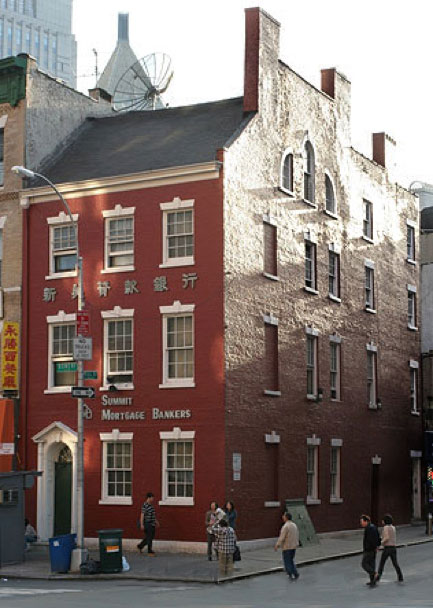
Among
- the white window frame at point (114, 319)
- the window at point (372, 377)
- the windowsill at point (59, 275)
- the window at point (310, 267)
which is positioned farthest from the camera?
the window at point (372, 377)

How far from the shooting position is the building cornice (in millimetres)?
33938

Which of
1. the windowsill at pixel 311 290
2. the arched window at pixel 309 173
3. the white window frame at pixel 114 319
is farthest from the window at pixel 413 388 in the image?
the white window frame at pixel 114 319

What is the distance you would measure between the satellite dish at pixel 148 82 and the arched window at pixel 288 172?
7912 millimetres

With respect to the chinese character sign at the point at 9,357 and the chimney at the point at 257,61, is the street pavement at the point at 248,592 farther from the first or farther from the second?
the chimney at the point at 257,61

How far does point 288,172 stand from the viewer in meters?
38.8

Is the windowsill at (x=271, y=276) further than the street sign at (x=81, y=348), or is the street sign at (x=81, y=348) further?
the windowsill at (x=271, y=276)

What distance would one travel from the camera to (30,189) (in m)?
37.0

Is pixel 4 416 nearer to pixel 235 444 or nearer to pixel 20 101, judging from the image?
pixel 235 444

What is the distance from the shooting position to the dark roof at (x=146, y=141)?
36.0 m

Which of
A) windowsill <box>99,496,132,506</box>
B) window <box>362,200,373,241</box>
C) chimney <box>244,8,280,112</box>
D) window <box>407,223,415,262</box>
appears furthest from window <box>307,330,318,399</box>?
window <box>407,223,415,262</box>

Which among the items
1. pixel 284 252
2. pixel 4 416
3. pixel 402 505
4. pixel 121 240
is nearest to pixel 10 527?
pixel 4 416

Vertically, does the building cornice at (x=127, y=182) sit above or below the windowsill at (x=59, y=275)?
above

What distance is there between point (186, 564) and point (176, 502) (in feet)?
11.4

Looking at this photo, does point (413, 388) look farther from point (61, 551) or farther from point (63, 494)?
point (61, 551)
